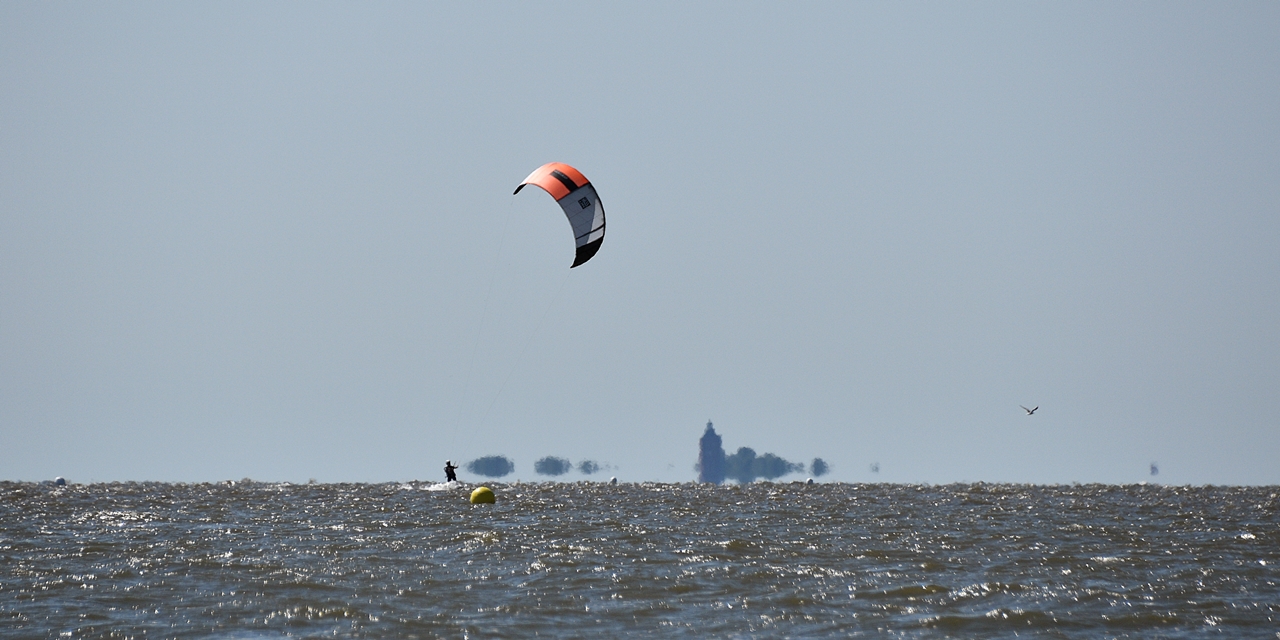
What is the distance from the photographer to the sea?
15.5m

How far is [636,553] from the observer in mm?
23781

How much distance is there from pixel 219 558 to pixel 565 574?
7.14m

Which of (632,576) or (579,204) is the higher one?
(579,204)

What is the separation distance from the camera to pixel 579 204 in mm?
35500

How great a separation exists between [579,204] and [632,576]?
57.2 feet

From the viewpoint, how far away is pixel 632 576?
20000mm

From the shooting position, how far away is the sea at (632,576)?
15.5 metres

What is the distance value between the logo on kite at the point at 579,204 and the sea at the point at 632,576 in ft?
27.2

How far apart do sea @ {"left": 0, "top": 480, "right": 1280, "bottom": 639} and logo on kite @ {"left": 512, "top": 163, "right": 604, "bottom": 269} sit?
8.29 m

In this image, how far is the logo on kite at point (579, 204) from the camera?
35.3 metres

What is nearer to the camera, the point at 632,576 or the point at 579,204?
the point at 632,576

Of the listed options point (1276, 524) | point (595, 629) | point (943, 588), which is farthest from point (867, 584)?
point (1276, 524)

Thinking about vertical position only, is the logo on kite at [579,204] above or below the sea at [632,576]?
above

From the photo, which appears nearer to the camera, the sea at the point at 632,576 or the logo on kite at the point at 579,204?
the sea at the point at 632,576
